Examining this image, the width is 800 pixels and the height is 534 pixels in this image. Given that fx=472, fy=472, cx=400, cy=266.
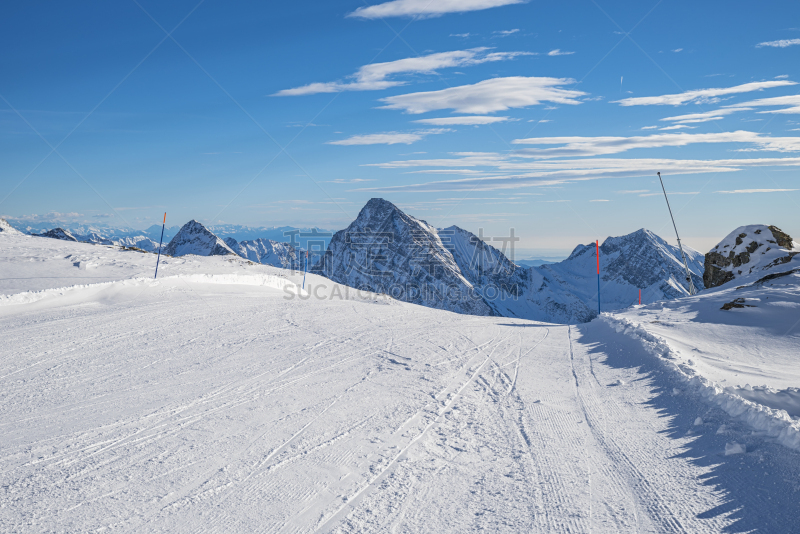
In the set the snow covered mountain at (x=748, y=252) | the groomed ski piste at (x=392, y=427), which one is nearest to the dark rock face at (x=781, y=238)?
the snow covered mountain at (x=748, y=252)

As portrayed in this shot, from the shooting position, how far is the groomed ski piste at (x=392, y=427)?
13.7 feet

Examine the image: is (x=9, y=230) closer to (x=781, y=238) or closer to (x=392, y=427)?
(x=392, y=427)

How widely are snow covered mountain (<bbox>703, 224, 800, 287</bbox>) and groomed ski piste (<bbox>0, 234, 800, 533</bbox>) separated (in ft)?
30.5

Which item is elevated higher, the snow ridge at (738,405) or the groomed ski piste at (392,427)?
the snow ridge at (738,405)

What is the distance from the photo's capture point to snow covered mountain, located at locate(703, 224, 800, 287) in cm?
2118

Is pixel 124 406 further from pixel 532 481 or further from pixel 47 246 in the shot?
pixel 47 246

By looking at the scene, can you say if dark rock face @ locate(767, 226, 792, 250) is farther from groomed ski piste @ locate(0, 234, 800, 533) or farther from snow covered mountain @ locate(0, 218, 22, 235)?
snow covered mountain @ locate(0, 218, 22, 235)

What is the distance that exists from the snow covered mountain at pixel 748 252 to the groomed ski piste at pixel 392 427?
9.29m

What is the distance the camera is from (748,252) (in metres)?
22.5

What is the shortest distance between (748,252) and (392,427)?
23458mm

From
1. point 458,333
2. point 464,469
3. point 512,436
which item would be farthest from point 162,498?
point 458,333

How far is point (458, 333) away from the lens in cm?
1475

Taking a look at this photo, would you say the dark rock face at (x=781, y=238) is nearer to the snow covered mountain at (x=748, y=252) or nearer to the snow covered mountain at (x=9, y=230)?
the snow covered mountain at (x=748, y=252)

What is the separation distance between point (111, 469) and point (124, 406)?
222 cm
